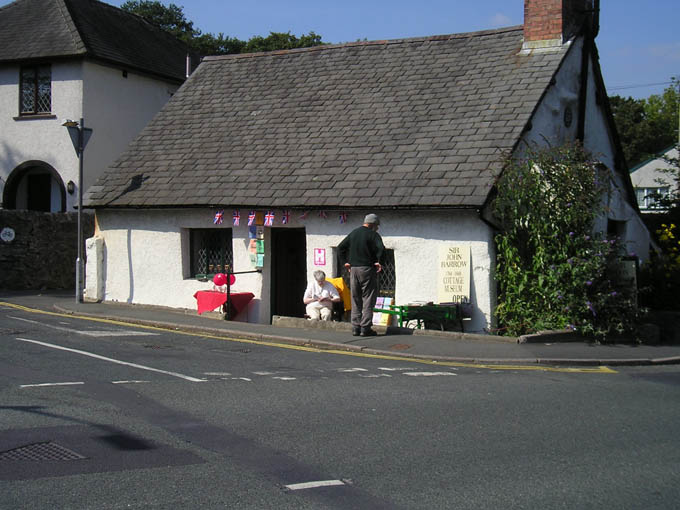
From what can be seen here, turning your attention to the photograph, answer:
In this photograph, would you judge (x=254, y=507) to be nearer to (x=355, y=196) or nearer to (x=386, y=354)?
(x=386, y=354)

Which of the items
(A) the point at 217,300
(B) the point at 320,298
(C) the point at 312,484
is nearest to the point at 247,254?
(A) the point at 217,300

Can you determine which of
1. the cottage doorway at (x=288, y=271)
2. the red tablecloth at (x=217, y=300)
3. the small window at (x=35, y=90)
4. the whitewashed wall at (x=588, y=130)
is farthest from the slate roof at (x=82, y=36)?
the whitewashed wall at (x=588, y=130)

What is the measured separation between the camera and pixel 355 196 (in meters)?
15.2

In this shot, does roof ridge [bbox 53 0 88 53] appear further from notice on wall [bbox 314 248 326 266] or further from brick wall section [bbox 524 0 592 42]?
brick wall section [bbox 524 0 592 42]

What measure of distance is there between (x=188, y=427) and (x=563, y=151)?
975 centimetres

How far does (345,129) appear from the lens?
57.2ft

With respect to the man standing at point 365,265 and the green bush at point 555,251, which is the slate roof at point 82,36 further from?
Answer: the green bush at point 555,251

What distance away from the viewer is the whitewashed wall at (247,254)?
46.6 feet

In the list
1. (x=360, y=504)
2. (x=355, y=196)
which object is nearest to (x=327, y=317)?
(x=355, y=196)

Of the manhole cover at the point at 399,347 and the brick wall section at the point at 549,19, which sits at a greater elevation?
the brick wall section at the point at 549,19

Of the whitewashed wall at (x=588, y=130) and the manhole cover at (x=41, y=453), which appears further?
the whitewashed wall at (x=588, y=130)

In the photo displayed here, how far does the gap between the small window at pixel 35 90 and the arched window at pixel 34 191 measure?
6.73ft

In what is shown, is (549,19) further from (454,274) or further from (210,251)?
(210,251)

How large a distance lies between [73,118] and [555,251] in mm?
18517
